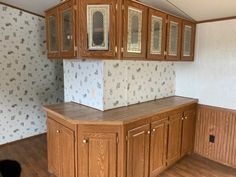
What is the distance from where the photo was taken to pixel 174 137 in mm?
2656

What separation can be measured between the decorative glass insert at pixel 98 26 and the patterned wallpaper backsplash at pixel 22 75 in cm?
194

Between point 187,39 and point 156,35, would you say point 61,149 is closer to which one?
point 156,35

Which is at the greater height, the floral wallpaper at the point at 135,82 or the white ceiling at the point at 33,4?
the white ceiling at the point at 33,4

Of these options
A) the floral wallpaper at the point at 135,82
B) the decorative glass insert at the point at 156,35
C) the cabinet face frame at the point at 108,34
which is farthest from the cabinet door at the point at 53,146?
the decorative glass insert at the point at 156,35

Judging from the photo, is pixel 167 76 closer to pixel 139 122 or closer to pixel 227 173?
pixel 139 122

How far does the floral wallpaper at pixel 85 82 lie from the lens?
87.0 inches

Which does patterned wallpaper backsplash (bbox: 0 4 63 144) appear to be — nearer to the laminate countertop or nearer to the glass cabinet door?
the laminate countertop

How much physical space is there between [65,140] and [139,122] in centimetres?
81

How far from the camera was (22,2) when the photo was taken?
117 inches

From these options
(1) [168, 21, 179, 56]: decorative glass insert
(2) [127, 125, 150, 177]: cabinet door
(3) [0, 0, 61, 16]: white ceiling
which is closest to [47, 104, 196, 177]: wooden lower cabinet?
(2) [127, 125, 150, 177]: cabinet door

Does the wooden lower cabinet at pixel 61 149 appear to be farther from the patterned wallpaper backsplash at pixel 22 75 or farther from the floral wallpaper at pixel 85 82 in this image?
the patterned wallpaper backsplash at pixel 22 75

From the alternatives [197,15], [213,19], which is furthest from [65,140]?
[213,19]

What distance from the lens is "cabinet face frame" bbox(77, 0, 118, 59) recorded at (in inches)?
73.4

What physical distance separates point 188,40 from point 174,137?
1.43m
